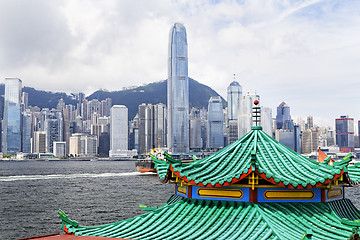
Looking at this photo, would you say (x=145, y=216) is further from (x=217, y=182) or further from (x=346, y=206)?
(x=346, y=206)

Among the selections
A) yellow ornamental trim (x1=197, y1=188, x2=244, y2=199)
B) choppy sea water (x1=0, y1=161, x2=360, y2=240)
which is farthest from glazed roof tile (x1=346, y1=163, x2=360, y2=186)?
choppy sea water (x1=0, y1=161, x2=360, y2=240)

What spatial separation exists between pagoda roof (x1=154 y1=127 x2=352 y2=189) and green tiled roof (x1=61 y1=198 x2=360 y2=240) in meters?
1.09

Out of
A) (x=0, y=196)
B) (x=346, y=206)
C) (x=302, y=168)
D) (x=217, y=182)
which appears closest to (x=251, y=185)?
(x=217, y=182)

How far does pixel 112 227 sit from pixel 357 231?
898 cm

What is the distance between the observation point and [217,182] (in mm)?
15727

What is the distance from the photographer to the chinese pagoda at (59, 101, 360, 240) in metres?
15.3

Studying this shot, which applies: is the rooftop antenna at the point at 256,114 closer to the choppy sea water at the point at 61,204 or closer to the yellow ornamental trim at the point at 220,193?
the yellow ornamental trim at the point at 220,193

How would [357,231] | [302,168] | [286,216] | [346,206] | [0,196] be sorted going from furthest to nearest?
[0,196], [346,206], [302,168], [286,216], [357,231]

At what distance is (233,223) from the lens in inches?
615

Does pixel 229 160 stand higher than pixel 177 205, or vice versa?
pixel 229 160

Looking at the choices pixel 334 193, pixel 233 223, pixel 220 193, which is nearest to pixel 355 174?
pixel 334 193

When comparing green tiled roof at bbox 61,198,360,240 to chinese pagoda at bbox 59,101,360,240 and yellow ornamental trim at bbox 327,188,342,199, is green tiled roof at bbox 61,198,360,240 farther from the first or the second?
yellow ornamental trim at bbox 327,188,342,199

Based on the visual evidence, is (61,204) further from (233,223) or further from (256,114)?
(233,223)

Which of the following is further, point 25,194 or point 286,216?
point 25,194
